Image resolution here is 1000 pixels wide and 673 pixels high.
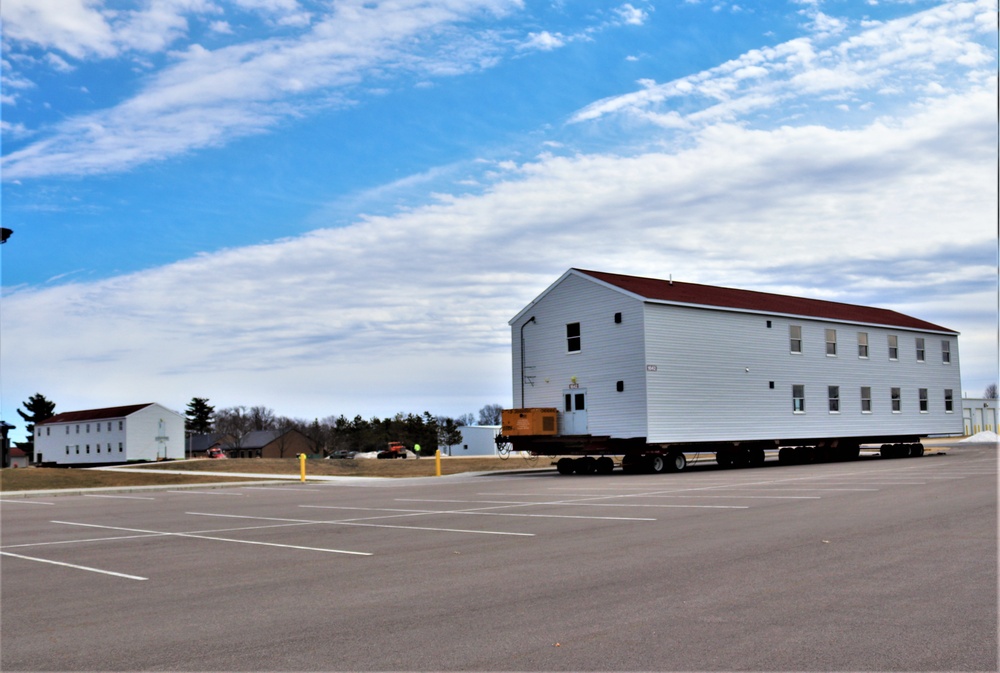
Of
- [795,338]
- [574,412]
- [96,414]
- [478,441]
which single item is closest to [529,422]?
[574,412]

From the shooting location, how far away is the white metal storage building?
3338 centimetres

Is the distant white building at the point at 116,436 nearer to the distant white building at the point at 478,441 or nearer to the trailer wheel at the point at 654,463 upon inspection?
the distant white building at the point at 478,441

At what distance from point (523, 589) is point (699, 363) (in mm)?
27036

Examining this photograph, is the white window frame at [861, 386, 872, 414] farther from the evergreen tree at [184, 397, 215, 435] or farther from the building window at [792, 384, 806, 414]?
the evergreen tree at [184, 397, 215, 435]

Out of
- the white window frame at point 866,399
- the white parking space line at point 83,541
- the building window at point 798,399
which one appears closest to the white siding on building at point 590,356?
the building window at point 798,399

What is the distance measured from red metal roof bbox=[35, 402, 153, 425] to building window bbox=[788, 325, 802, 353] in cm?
7398

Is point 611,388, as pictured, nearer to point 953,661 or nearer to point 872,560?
point 872,560

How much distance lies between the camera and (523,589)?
8.85 m

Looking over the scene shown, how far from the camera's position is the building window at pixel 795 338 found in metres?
38.9

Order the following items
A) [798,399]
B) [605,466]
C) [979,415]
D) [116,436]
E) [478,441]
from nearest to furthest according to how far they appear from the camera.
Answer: [605,466] < [798,399] < [979,415] < [116,436] < [478,441]

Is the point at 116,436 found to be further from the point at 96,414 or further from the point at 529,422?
the point at 529,422

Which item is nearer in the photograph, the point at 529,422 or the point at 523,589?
the point at 523,589

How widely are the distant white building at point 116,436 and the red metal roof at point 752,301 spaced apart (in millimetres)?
70511

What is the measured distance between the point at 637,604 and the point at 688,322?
90.2ft
